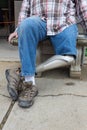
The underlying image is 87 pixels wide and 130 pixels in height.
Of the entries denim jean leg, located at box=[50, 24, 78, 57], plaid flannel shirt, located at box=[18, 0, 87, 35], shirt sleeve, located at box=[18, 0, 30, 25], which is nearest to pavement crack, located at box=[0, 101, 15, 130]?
denim jean leg, located at box=[50, 24, 78, 57]

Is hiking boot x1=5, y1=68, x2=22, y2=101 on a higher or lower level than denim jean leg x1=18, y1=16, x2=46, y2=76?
lower

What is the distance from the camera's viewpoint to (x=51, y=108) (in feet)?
9.21

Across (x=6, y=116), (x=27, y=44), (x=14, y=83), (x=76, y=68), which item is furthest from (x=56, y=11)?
(x=6, y=116)

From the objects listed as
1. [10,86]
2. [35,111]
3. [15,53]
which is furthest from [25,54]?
[15,53]

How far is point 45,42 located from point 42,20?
0.36 m

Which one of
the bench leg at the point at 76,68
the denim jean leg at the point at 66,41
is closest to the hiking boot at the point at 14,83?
the denim jean leg at the point at 66,41

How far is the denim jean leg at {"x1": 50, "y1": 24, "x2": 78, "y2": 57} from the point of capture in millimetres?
3020

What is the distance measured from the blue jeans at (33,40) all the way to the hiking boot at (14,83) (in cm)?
16

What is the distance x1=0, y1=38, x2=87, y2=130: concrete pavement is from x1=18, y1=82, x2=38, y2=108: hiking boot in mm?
44

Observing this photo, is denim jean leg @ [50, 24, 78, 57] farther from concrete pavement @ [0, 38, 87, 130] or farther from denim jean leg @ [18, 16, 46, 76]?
concrete pavement @ [0, 38, 87, 130]

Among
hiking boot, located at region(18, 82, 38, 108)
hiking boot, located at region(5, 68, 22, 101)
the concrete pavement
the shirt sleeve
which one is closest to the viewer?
the concrete pavement

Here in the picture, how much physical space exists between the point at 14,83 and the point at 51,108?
0.48 meters

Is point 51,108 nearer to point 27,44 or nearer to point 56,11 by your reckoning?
point 27,44

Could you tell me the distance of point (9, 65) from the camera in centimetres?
393
